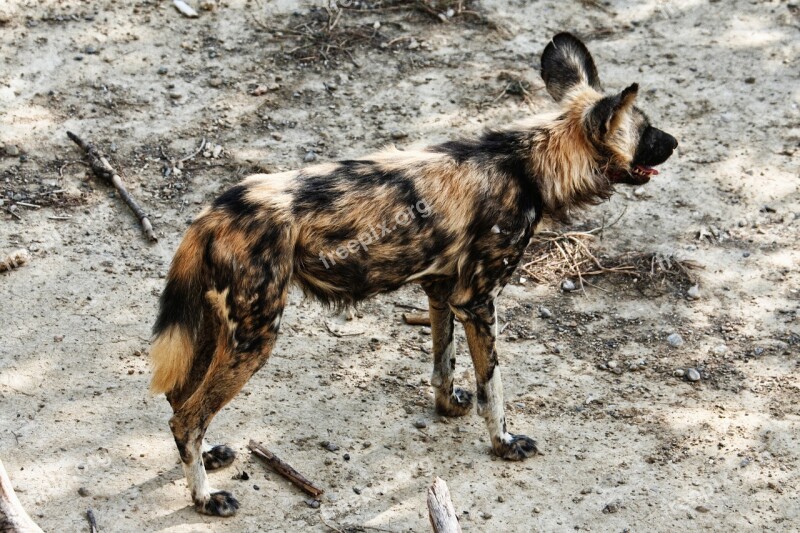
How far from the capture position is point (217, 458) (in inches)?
197

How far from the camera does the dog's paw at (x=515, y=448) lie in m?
5.20

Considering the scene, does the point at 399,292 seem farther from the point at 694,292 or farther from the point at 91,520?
the point at 91,520

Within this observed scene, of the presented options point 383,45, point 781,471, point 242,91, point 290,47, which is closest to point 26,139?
point 242,91

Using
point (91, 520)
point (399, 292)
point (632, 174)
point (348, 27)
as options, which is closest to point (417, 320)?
point (399, 292)

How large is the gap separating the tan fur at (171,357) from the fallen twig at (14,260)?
2.11 m

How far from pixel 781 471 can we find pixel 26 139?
5.46 meters

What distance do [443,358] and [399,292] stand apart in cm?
110

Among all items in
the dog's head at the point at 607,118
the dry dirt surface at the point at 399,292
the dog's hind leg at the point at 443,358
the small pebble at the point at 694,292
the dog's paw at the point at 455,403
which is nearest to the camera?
the dog's head at the point at 607,118

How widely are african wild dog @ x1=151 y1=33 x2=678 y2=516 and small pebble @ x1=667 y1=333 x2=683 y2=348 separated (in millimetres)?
1342

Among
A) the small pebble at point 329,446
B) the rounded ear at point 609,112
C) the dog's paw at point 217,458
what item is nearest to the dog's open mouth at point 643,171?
the rounded ear at point 609,112

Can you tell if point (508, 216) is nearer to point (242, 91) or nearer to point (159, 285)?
point (159, 285)

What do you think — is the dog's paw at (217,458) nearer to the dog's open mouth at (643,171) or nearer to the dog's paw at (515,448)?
the dog's paw at (515,448)

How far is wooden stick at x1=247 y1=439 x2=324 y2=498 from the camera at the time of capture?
4.86 meters

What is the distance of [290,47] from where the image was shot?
27.2 feet
